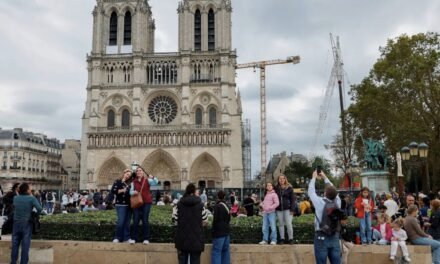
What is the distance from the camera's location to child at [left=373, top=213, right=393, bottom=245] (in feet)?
33.0

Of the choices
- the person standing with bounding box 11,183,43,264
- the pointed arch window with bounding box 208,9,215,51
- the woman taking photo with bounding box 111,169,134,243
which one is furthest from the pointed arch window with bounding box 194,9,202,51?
the person standing with bounding box 11,183,43,264

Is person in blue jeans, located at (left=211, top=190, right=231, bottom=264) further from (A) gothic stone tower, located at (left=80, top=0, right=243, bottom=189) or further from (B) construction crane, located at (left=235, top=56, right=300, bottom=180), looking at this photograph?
(B) construction crane, located at (left=235, top=56, right=300, bottom=180)

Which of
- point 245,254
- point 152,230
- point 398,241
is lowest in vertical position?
point 245,254

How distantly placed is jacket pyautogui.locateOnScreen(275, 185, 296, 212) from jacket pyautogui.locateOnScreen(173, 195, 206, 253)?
2.63m

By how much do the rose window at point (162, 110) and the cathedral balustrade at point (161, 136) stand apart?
1.53 m

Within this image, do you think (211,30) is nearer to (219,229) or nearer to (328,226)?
(219,229)

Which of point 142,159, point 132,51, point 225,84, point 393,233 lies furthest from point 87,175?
point 393,233

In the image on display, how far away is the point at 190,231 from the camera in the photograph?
7445 millimetres

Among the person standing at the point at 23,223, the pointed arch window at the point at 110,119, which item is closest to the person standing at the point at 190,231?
the person standing at the point at 23,223

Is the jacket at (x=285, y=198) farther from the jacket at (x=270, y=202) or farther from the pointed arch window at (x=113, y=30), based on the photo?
the pointed arch window at (x=113, y=30)

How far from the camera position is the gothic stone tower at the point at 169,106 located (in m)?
50.2

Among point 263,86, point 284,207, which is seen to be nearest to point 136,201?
point 284,207

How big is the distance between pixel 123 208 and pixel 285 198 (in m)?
3.47

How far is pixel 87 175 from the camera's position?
1988 inches
